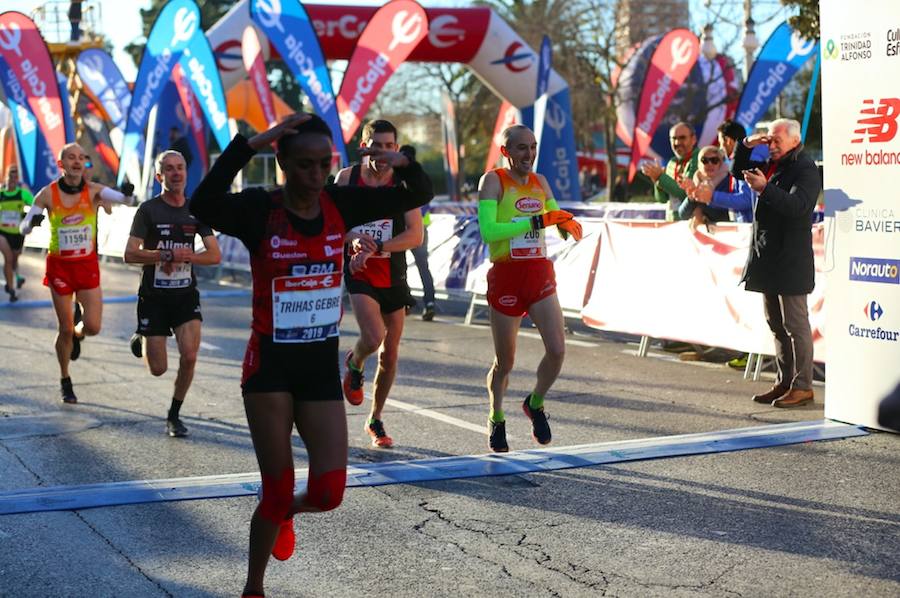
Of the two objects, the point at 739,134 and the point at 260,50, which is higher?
the point at 260,50

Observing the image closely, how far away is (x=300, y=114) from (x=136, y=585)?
6.57 ft

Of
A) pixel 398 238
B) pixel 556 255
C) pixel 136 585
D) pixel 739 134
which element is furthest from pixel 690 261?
pixel 136 585

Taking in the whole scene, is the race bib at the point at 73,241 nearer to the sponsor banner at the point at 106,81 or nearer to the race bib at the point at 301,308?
the race bib at the point at 301,308

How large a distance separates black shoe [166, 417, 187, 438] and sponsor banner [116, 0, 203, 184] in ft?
50.2

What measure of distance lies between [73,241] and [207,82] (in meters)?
12.8

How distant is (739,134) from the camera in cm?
1118

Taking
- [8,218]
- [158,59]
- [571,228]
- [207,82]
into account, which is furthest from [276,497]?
[158,59]

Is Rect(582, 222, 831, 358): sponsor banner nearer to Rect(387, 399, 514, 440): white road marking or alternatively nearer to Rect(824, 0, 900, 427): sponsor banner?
Rect(824, 0, 900, 427): sponsor banner

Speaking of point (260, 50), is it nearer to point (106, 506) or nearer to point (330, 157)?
point (106, 506)

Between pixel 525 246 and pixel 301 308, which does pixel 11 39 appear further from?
pixel 301 308

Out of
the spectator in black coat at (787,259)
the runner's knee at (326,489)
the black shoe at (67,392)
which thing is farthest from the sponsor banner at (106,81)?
the runner's knee at (326,489)

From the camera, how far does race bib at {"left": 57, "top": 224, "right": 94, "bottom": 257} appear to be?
1045 cm

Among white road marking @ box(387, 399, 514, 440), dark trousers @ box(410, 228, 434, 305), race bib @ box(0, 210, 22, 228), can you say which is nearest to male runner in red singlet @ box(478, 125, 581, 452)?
white road marking @ box(387, 399, 514, 440)

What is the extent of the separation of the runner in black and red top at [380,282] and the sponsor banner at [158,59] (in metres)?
15.8
